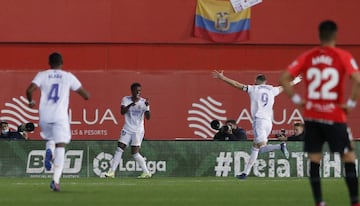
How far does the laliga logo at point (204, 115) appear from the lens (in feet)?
113

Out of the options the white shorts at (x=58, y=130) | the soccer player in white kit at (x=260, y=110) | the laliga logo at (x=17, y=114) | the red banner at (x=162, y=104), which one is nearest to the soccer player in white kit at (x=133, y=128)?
the soccer player in white kit at (x=260, y=110)

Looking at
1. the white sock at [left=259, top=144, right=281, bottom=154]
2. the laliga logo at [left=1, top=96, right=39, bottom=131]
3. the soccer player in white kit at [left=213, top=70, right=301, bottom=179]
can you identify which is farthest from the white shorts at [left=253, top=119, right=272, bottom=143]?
the laliga logo at [left=1, top=96, right=39, bottom=131]

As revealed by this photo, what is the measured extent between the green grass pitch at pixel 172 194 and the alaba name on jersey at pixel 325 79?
2.00 m

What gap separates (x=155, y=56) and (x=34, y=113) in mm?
4466

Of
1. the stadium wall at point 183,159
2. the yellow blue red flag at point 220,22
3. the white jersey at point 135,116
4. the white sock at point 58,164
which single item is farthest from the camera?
the yellow blue red flag at point 220,22

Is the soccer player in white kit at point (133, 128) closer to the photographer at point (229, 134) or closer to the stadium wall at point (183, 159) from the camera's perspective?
the stadium wall at point (183, 159)

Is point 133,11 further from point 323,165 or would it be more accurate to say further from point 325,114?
point 325,114

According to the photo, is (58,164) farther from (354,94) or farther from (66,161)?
(66,161)

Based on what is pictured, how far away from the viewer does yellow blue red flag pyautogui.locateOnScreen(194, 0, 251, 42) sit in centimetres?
3488

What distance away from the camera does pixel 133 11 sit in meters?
34.9

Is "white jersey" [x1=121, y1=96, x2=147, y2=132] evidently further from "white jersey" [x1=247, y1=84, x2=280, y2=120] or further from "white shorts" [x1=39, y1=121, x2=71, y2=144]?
"white shorts" [x1=39, y1=121, x2=71, y2=144]

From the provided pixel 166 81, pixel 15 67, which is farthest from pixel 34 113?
pixel 166 81

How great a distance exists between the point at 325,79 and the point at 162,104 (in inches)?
869

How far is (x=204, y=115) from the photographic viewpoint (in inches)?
1363
